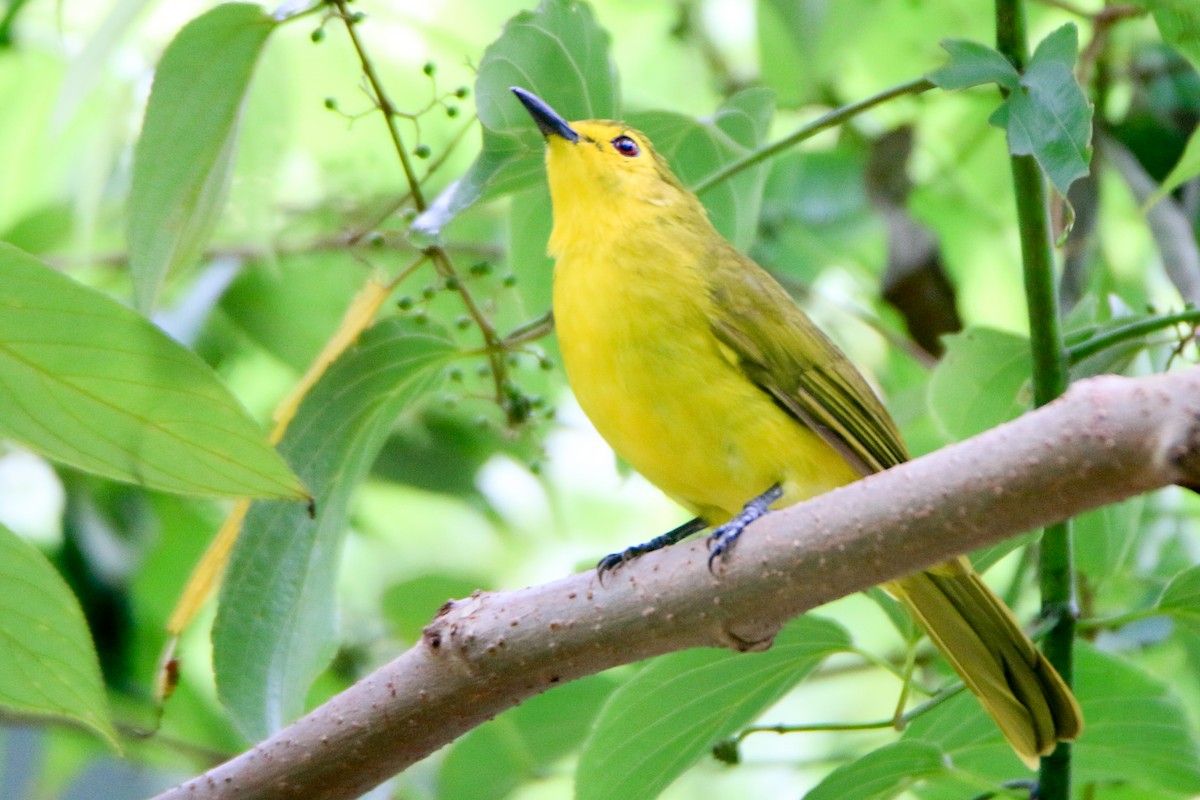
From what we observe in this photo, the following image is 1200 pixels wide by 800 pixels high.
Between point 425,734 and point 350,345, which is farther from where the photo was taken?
point 350,345

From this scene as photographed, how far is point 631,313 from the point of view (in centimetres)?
239

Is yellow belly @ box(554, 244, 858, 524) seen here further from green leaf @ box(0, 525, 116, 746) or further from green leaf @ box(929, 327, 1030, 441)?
green leaf @ box(0, 525, 116, 746)

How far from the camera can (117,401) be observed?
1566mm

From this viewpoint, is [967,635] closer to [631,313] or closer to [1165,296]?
[631,313]

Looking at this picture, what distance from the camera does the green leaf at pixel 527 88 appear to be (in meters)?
1.95

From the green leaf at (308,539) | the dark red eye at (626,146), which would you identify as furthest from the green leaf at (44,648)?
the dark red eye at (626,146)

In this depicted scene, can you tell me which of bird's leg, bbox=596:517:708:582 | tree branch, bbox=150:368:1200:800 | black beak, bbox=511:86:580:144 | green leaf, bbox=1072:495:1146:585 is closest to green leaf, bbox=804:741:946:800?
tree branch, bbox=150:368:1200:800

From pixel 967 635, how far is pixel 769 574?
3.28ft

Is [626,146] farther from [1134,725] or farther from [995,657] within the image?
[1134,725]

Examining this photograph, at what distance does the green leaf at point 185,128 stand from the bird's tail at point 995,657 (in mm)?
1299

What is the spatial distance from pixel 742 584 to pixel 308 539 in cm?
91

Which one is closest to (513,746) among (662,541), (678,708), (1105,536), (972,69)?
(662,541)

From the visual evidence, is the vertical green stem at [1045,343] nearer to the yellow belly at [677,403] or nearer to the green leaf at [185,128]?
the yellow belly at [677,403]

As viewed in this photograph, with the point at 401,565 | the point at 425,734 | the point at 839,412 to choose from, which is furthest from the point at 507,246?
the point at 401,565
